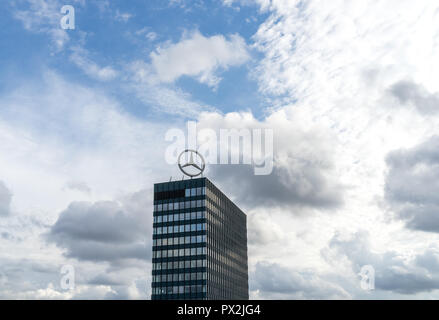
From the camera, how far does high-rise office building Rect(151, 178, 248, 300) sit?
6166 inches

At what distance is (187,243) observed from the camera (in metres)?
159

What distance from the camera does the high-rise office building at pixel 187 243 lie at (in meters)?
157
